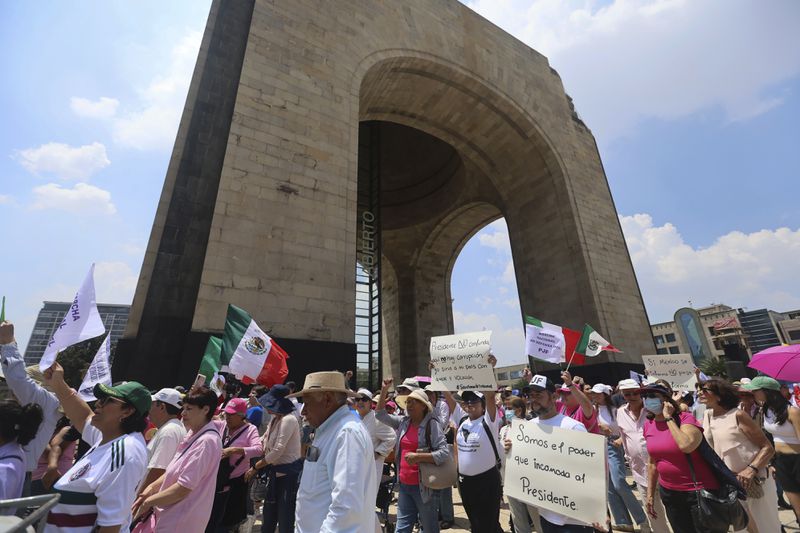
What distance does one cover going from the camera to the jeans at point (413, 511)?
11.9ft

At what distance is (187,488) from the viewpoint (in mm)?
2609

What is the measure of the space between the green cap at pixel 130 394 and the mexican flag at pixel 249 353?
9.58 feet

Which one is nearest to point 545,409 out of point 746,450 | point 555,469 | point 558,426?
point 558,426

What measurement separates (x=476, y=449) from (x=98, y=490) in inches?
118

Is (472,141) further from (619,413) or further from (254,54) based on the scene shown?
(619,413)

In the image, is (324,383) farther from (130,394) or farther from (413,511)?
(413,511)

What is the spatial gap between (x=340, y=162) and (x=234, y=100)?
3139 millimetres

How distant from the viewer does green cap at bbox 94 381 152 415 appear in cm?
234

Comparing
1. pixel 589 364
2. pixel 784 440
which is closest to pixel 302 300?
pixel 784 440

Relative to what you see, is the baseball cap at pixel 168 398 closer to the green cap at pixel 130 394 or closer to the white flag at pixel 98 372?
the green cap at pixel 130 394

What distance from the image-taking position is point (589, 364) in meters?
13.9

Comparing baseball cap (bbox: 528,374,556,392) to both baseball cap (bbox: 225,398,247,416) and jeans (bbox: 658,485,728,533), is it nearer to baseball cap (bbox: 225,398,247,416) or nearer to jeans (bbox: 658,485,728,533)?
jeans (bbox: 658,485,728,533)

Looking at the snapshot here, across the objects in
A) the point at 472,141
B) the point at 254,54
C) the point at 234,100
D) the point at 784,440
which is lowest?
the point at 784,440

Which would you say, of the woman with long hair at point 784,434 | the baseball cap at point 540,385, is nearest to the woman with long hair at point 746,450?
the woman with long hair at point 784,434
